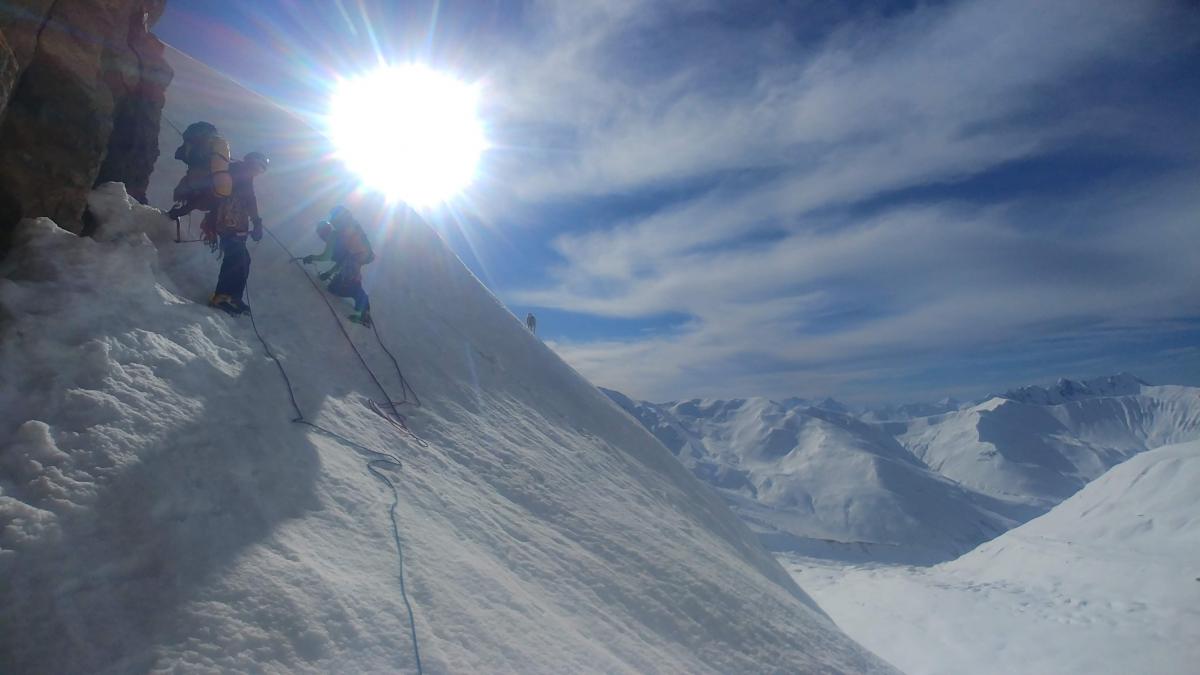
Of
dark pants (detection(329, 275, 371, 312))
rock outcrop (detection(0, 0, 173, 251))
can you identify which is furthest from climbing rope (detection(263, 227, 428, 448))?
rock outcrop (detection(0, 0, 173, 251))

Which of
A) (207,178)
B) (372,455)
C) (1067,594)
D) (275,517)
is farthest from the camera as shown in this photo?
(1067,594)

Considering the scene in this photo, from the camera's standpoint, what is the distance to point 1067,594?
21016mm

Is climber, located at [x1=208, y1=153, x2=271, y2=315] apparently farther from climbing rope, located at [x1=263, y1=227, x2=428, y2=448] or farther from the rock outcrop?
climbing rope, located at [x1=263, y1=227, x2=428, y2=448]

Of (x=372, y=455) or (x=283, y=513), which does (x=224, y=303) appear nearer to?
(x=372, y=455)

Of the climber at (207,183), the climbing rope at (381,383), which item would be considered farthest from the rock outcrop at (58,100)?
the climbing rope at (381,383)

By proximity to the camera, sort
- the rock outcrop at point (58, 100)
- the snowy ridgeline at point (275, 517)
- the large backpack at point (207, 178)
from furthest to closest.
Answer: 1. the large backpack at point (207, 178)
2. the rock outcrop at point (58, 100)
3. the snowy ridgeline at point (275, 517)

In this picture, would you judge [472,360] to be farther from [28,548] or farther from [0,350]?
[28,548]

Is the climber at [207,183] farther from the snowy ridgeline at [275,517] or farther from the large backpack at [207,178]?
the snowy ridgeline at [275,517]

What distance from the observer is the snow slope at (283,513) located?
10.9 feet

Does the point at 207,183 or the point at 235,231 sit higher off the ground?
the point at 207,183

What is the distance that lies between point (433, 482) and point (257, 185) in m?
8.37

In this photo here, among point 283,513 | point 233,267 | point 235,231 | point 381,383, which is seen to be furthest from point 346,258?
point 283,513

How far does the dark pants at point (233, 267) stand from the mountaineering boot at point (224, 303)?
0.04 metres

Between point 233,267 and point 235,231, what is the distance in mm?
568
